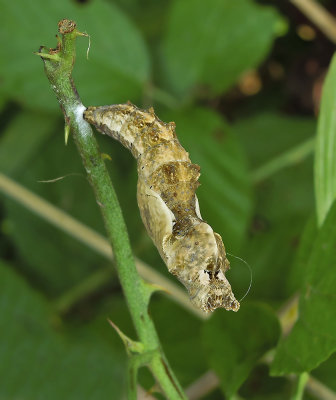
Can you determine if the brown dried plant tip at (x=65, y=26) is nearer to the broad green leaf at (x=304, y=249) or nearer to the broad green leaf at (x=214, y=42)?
the broad green leaf at (x=304, y=249)

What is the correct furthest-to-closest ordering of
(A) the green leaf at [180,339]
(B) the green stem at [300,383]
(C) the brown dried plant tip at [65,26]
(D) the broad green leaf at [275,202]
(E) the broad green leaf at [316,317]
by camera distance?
1. (D) the broad green leaf at [275,202]
2. (A) the green leaf at [180,339]
3. (B) the green stem at [300,383]
4. (E) the broad green leaf at [316,317]
5. (C) the brown dried plant tip at [65,26]

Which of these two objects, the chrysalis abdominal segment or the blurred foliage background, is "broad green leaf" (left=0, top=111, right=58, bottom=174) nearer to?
the blurred foliage background

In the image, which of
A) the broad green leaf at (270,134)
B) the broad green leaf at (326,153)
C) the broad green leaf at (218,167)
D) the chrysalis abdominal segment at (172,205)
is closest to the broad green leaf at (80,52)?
the broad green leaf at (218,167)

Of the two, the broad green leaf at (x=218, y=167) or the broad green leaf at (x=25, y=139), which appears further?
the broad green leaf at (x=25, y=139)

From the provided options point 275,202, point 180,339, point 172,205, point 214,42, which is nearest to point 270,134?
point 275,202

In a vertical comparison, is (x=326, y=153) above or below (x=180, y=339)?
above

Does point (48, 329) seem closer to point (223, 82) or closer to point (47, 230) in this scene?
point (47, 230)

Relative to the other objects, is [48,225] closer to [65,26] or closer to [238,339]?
[238,339]
